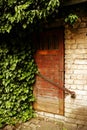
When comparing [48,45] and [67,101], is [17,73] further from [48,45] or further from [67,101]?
[67,101]

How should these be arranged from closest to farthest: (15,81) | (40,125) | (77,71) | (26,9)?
1. (26,9)
2. (77,71)
3. (40,125)
4. (15,81)

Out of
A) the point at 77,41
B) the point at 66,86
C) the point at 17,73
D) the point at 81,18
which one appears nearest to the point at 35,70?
the point at 17,73

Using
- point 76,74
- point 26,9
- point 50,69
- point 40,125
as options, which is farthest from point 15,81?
point 26,9

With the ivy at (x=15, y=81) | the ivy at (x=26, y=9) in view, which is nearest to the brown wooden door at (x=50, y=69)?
the ivy at (x=15, y=81)

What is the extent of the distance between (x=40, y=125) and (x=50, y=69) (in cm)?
142

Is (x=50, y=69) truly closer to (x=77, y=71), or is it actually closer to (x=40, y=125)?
(x=77, y=71)

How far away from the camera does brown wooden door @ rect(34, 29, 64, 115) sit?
518 cm

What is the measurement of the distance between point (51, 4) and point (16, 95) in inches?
103

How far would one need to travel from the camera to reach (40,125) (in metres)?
5.34

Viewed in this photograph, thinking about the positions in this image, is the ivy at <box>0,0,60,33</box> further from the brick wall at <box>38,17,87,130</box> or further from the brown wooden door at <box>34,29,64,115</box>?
the brown wooden door at <box>34,29,64,115</box>

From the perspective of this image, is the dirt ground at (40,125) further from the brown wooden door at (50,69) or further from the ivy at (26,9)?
the ivy at (26,9)

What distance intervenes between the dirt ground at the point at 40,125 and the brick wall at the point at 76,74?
30 centimetres

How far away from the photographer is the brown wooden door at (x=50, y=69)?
204 inches

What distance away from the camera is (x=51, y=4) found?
13.0 feet
